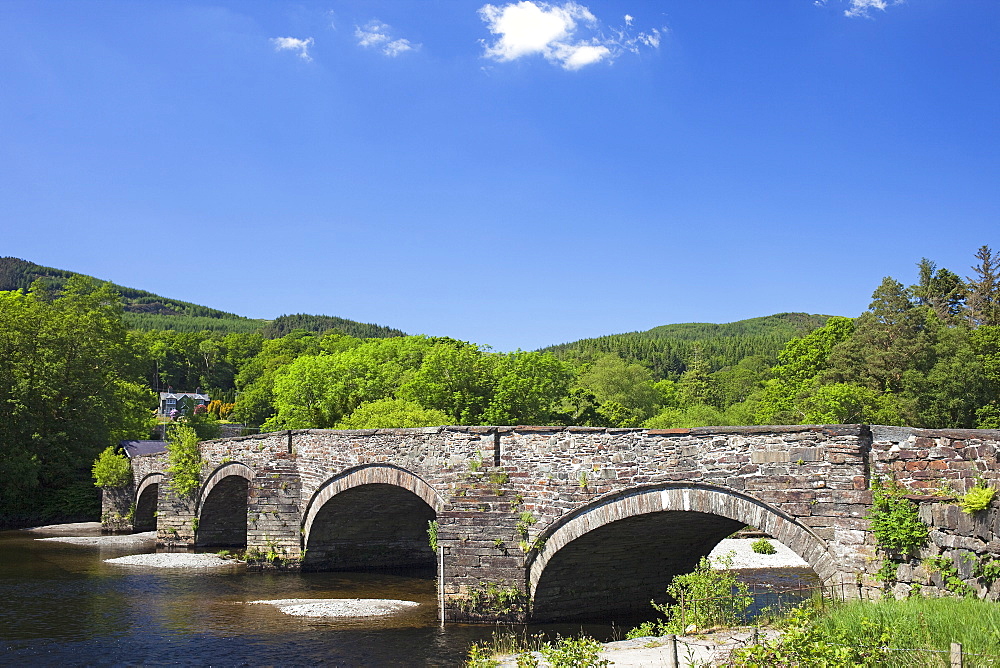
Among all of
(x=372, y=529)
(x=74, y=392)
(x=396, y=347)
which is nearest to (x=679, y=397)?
(x=396, y=347)

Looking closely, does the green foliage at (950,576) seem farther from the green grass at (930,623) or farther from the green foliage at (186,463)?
the green foliage at (186,463)

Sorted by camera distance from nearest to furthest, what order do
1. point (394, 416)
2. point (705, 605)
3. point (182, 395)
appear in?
point (705, 605)
point (394, 416)
point (182, 395)

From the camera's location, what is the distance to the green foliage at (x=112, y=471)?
35.4 metres

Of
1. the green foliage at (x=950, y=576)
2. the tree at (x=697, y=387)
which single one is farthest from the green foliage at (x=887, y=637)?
the tree at (x=697, y=387)

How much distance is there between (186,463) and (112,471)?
11.9 metres

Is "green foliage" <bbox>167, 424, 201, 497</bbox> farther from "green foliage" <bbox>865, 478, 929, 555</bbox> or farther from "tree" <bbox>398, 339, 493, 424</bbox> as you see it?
"green foliage" <bbox>865, 478, 929, 555</bbox>

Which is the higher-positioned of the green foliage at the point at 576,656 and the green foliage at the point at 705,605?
the green foliage at the point at 576,656

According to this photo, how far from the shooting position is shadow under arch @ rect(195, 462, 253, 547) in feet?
81.5

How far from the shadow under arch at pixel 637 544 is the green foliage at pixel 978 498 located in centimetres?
204

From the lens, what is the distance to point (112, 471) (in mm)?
35469

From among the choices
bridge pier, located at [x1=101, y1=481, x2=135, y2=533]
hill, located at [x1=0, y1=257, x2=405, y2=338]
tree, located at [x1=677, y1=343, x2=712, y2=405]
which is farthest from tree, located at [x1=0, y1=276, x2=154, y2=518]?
hill, located at [x1=0, y1=257, x2=405, y2=338]

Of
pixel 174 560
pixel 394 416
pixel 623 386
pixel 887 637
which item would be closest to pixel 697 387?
pixel 623 386

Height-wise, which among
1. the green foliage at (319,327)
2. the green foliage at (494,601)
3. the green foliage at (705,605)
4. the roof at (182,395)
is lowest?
the green foliage at (494,601)

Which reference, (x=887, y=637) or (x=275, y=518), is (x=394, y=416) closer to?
(x=275, y=518)
